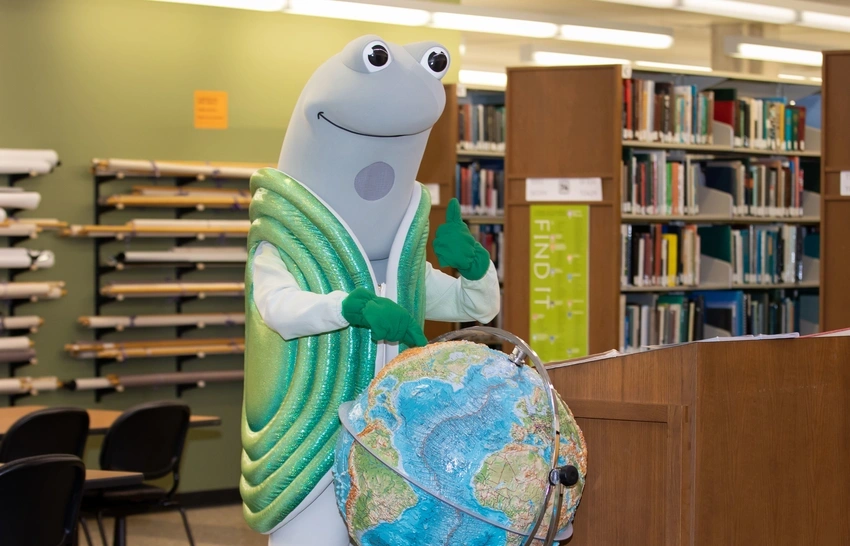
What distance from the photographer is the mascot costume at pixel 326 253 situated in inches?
92.3

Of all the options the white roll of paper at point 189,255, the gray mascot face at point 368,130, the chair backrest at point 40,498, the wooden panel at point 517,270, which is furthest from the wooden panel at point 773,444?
the white roll of paper at point 189,255

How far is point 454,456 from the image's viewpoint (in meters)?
1.83

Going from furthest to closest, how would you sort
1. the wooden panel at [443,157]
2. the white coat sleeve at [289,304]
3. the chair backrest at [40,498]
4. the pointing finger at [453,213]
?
the wooden panel at [443,157] → the chair backrest at [40,498] → the pointing finger at [453,213] → the white coat sleeve at [289,304]

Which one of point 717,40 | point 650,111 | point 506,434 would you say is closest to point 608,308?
point 650,111

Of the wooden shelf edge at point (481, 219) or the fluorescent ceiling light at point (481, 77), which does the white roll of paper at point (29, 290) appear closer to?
the wooden shelf edge at point (481, 219)

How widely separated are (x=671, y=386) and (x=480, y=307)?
2.23 feet

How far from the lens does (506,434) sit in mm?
1844

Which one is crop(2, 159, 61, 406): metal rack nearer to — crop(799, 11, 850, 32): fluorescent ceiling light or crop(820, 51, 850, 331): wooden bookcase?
crop(820, 51, 850, 331): wooden bookcase

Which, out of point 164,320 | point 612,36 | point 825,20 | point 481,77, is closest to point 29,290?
point 164,320

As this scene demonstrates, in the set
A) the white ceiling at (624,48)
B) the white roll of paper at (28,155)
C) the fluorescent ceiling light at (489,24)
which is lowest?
the white roll of paper at (28,155)

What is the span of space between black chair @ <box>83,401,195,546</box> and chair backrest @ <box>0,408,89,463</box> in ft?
0.44

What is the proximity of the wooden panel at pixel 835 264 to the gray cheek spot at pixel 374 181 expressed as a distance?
12.0 ft

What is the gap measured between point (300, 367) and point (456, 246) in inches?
19.0

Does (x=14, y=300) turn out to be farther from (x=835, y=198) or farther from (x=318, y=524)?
(x=835, y=198)
